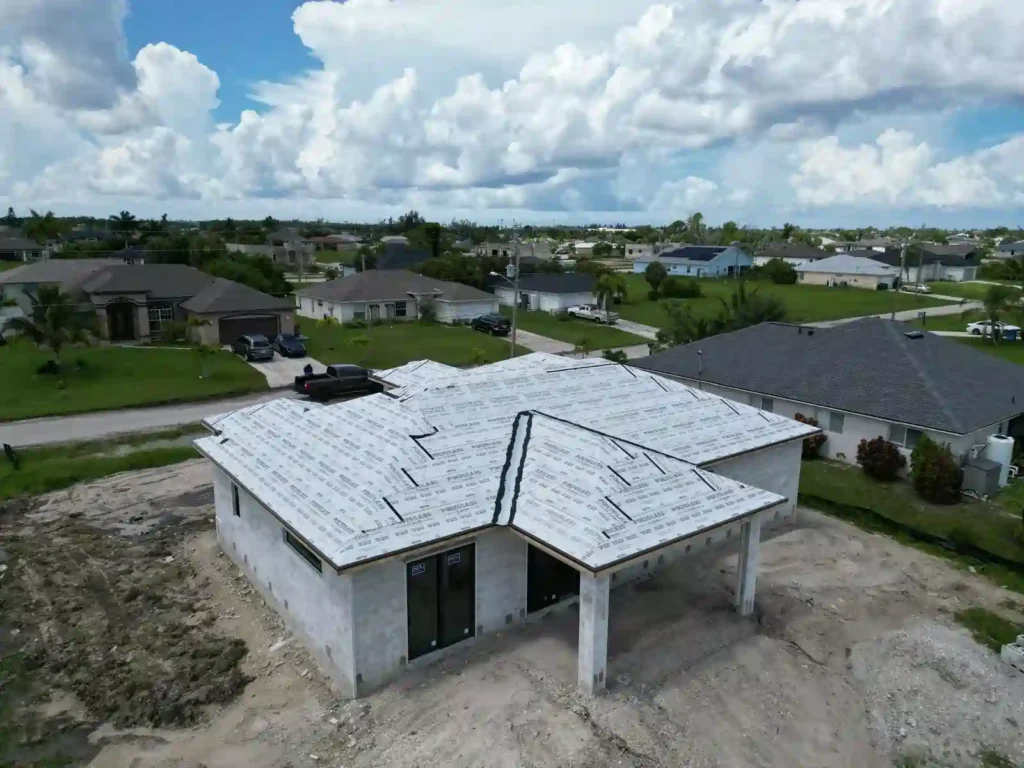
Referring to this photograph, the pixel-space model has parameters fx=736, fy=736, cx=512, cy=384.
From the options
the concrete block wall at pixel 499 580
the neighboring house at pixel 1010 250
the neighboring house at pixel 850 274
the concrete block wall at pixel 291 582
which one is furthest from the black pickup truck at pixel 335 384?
the neighboring house at pixel 1010 250

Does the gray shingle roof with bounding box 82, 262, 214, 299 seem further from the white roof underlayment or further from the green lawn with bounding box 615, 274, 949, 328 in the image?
the green lawn with bounding box 615, 274, 949, 328

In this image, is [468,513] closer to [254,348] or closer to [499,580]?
[499,580]

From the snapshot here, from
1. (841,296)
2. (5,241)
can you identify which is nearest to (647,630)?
(841,296)

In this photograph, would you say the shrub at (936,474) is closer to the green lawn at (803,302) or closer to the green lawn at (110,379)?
the green lawn at (110,379)

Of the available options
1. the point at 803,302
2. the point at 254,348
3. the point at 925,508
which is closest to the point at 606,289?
the point at 803,302

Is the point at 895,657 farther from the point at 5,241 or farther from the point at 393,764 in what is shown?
the point at 5,241

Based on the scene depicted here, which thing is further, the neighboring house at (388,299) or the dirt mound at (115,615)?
the neighboring house at (388,299)
